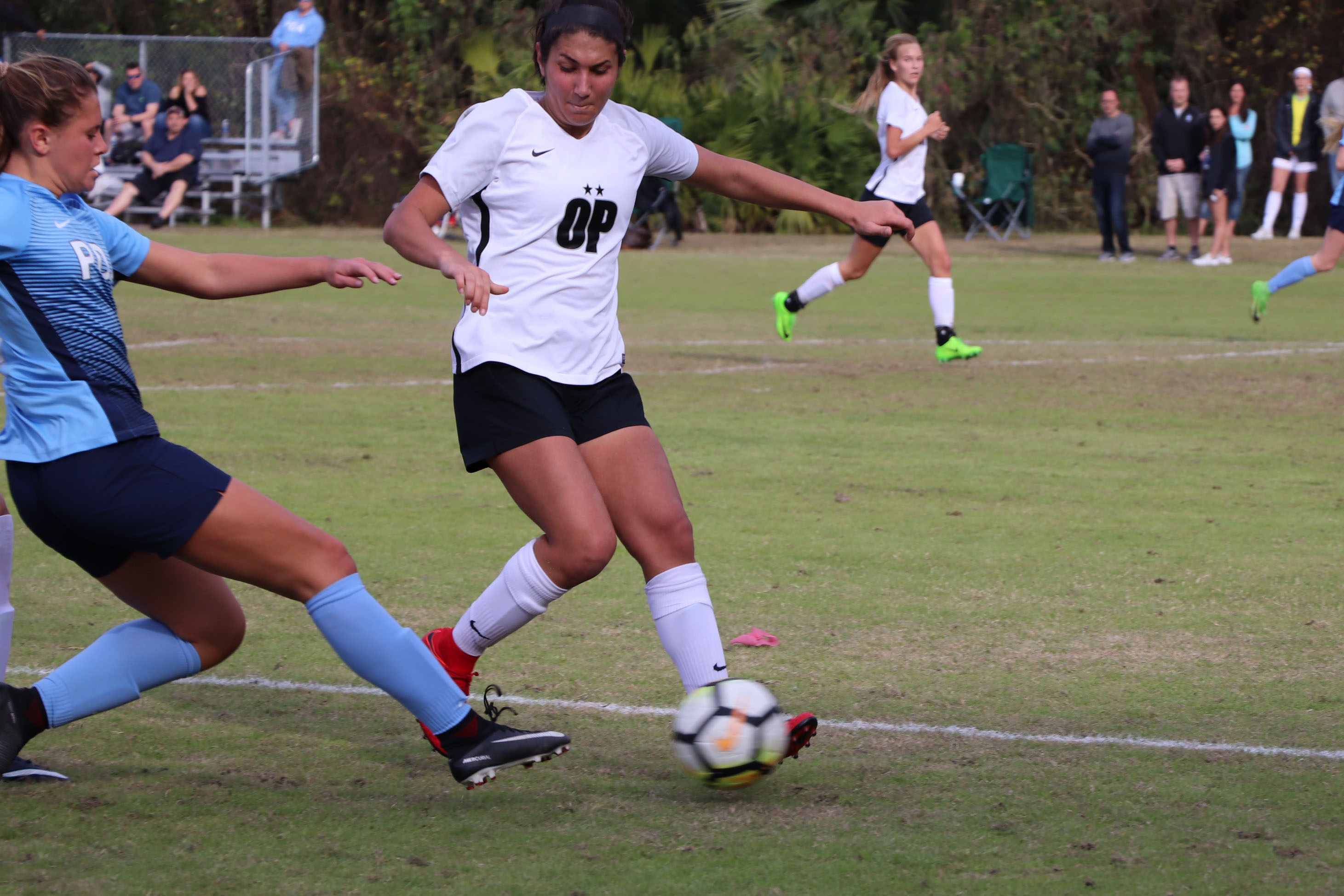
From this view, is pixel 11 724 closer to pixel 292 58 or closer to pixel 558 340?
pixel 558 340

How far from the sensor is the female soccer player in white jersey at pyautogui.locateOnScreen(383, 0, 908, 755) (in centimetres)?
412

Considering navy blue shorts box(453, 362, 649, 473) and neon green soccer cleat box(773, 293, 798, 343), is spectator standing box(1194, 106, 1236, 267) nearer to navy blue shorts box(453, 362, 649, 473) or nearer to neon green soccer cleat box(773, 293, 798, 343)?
neon green soccer cleat box(773, 293, 798, 343)

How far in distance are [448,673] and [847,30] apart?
2679 cm

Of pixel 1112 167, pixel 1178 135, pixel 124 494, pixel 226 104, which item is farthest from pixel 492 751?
pixel 226 104

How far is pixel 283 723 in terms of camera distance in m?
4.50

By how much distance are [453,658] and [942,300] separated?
316 inches

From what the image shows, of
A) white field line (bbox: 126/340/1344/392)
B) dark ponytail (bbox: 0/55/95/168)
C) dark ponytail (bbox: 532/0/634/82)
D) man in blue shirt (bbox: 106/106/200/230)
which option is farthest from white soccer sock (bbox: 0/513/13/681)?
man in blue shirt (bbox: 106/106/200/230)

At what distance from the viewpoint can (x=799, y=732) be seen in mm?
3930

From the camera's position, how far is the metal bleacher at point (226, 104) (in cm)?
2628

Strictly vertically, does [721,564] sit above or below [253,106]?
below

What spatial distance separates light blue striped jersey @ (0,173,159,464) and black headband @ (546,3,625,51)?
4.26 feet

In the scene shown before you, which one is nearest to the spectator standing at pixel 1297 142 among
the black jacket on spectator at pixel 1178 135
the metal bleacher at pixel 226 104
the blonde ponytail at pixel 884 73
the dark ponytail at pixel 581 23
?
the black jacket on spectator at pixel 1178 135

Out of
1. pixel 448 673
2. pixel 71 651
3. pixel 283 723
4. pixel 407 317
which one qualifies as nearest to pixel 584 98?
pixel 448 673

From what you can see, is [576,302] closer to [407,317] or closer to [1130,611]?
[1130,611]
